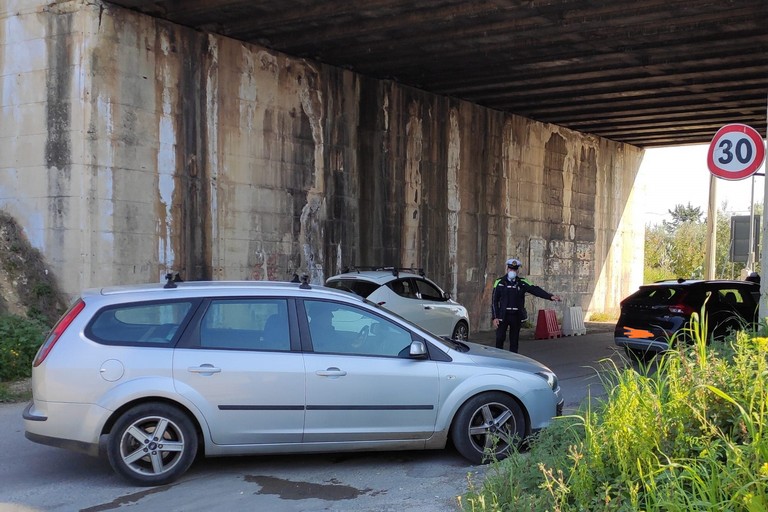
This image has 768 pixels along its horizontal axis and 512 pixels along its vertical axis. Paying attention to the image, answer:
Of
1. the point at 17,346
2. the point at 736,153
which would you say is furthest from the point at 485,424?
the point at 17,346

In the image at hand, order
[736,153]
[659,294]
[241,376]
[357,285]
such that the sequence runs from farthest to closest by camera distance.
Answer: [357,285]
[659,294]
[736,153]
[241,376]

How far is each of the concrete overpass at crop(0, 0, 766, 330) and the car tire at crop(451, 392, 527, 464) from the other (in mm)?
7672

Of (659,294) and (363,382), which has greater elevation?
(659,294)

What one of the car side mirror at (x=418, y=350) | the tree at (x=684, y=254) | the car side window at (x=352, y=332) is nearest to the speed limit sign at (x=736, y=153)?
the car side mirror at (x=418, y=350)

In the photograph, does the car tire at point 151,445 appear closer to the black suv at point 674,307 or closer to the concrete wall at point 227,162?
the concrete wall at point 227,162

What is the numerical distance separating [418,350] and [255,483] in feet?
5.48

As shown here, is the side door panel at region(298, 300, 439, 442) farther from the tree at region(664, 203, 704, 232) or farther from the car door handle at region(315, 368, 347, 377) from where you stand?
the tree at region(664, 203, 704, 232)

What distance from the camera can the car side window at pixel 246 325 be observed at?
19.5ft

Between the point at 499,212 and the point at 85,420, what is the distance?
649 inches

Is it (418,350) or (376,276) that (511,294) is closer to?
(376,276)

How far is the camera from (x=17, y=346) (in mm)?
10484

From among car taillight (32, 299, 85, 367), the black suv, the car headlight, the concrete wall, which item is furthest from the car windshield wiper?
the concrete wall

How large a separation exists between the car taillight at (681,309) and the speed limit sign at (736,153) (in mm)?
3270

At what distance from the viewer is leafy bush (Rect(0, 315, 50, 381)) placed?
10.2m
